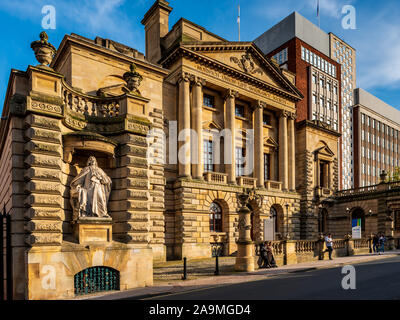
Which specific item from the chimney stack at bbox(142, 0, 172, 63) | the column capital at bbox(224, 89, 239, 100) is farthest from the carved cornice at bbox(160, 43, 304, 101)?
the chimney stack at bbox(142, 0, 172, 63)

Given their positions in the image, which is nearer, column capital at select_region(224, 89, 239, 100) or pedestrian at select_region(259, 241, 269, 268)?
pedestrian at select_region(259, 241, 269, 268)

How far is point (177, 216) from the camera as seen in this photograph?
26.7m

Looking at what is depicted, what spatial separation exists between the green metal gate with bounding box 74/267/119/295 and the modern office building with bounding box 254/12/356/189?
158 feet

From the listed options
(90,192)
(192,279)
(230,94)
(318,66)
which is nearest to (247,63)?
(230,94)

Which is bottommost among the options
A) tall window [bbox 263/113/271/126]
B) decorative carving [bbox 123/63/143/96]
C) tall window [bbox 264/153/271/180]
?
tall window [bbox 264/153/271/180]

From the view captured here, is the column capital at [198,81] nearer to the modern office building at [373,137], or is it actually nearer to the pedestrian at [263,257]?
the pedestrian at [263,257]

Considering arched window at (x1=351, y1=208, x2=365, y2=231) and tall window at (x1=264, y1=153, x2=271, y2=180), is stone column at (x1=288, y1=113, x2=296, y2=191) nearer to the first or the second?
tall window at (x1=264, y1=153, x2=271, y2=180)

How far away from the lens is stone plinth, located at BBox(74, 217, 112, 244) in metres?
11.5

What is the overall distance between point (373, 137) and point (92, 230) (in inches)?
3018

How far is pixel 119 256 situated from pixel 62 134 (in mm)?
4935

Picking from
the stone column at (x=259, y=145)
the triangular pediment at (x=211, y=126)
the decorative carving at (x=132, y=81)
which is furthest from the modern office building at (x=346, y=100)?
the decorative carving at (x=132, y=81)

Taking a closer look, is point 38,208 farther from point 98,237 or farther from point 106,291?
point 106,291

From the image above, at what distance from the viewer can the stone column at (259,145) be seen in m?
33.1

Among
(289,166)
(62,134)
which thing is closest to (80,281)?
(62,134)
